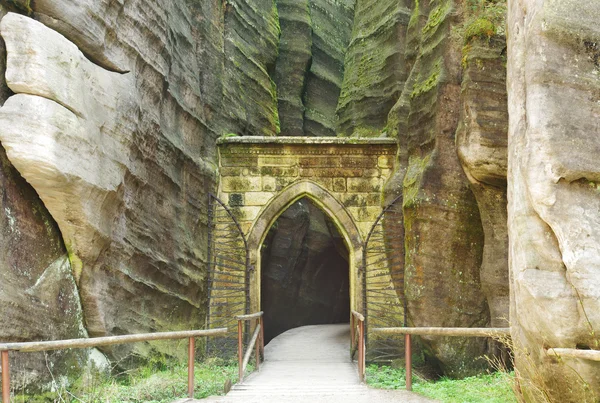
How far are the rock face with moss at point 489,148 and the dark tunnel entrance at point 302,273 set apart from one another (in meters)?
5.78

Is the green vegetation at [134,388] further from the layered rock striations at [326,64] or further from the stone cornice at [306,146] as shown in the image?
the layered rock striations at [326,64]

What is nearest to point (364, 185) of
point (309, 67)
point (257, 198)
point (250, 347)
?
point (257, 198)

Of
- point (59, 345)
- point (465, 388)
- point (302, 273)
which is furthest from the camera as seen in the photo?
point (302, 273)

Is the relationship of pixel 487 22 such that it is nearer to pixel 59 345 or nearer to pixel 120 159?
pixel 120 159

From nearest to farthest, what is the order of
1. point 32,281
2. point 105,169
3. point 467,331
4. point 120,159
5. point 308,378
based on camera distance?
point 467,331, point 32,281, point 105,169, point 120,159, point 308,378

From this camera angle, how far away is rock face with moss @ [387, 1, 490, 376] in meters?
8.22

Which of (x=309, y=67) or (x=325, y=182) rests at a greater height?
(x=309, y=67)

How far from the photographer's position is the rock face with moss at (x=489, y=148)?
7289 mm

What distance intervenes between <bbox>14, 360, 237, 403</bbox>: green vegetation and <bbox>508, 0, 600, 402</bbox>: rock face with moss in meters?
3.26

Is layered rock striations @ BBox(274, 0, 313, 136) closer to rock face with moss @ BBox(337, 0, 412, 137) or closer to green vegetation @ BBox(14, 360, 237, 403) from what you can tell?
rock face with moss @ BBox(337, 0, 412, 137)

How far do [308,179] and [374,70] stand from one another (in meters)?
3.31

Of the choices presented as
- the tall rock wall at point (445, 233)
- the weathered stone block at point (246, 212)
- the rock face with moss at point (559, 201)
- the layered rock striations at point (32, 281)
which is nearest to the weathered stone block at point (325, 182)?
the weathered stone block at point (246, 212)

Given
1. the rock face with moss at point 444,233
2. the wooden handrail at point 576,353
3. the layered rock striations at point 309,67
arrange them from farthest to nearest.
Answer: the layered rock striations at point 309,67
the rock face with moss at point 444,233
the wooden handrail at point 576,353

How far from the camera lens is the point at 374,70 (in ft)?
39.9
